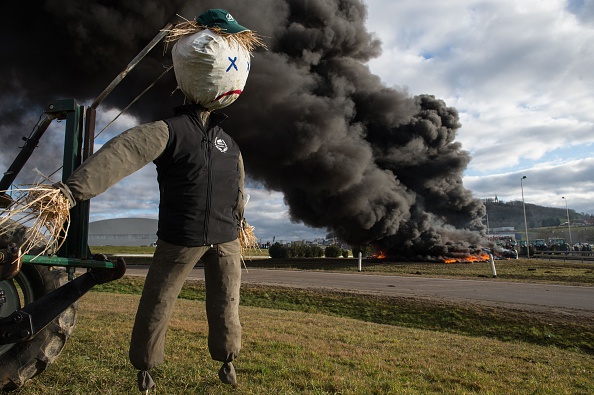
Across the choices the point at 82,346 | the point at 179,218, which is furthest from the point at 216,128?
the point at 82,346

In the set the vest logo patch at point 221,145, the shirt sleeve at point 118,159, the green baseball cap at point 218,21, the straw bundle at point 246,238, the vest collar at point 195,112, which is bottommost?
the straw bundle at point 246,238

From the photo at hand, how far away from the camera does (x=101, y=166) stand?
2.26m

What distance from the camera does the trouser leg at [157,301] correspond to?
2543mm

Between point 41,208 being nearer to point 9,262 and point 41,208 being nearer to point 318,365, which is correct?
point 9,262

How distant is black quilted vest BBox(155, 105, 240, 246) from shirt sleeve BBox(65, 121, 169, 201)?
3.5 inches

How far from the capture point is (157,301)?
2.58 metres

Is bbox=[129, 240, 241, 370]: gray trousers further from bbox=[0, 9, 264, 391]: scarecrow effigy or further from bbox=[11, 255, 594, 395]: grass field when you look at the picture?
bbox=[11, 255, 594, 395]: grass field

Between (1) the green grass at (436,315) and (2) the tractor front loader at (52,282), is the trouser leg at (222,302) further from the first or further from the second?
(1) the green grass at (436,315)

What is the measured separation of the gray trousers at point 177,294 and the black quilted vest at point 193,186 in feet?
0.30

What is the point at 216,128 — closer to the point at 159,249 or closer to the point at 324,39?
the point at 159,249

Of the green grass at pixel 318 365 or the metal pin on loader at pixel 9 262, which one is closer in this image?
the metal pin on loader at pixel 9 262

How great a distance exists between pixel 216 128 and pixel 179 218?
2.17ft

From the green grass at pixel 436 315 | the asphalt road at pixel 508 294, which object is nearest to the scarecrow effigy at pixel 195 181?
the green grass at pixel 436 315

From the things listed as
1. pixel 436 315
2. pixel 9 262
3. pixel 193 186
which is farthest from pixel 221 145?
pixel 436 315
